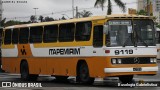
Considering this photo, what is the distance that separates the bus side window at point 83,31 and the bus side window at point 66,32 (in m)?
0.44

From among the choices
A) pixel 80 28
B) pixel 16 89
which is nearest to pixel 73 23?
pixel 80 28

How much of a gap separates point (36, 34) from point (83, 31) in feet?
15.1

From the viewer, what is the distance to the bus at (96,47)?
21703 mm

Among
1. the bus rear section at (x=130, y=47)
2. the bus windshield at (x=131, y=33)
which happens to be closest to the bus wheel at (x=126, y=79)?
the bus rear section at (x=130, y=47)

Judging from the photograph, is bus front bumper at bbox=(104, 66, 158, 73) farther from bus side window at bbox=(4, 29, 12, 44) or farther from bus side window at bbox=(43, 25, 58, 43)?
bus side window at bbox=(4, 29, 12, 44)

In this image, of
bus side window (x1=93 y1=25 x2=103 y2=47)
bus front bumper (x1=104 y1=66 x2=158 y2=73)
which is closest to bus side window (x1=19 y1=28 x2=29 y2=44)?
bus side window (x1=93 y1=25 x2=103 y2=47)

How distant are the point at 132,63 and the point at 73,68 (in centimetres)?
317

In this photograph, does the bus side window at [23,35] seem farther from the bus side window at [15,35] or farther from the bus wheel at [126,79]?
the bus wheel at [126,79]

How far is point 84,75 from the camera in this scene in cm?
2325

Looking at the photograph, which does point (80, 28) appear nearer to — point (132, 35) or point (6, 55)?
point (132, 35)

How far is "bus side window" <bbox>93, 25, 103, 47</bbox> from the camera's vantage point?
72.2ft

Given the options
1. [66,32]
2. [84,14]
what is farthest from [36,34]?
[84,14]

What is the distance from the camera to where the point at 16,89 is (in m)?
21.0

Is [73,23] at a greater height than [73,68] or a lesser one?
greater
